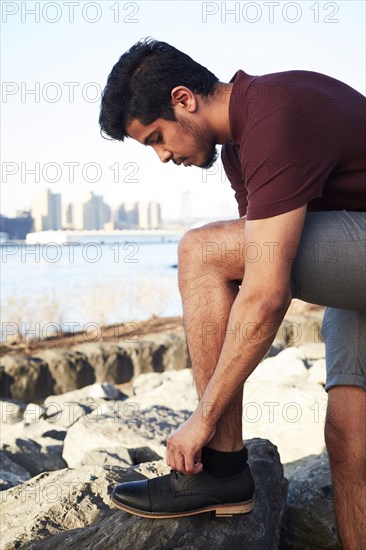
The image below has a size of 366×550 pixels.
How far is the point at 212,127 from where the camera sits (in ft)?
8.32

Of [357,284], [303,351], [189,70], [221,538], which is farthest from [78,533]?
[303,351]

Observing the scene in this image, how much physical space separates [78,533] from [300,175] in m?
1.40

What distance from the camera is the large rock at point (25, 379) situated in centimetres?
803

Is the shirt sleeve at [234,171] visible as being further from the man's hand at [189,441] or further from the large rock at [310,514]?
the large rock at [310,514]

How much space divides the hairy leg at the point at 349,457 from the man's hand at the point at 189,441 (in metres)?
0.54

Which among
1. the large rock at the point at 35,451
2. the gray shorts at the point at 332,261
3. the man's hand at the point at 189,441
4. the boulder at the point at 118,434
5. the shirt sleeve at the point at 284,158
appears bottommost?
the large rock at the point at 35,451

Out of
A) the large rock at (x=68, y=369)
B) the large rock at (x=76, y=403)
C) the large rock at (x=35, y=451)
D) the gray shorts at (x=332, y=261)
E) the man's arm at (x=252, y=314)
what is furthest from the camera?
the large rock at (x=68, y=369)

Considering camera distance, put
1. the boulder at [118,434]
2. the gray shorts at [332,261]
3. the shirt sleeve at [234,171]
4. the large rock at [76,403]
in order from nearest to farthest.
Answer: the gray shorts at [332,261]
the shirt sleeve at [234,171]
the boulder at [118,434]
the large rock at [76,403]

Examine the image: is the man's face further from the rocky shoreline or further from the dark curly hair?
the rocky shoreline

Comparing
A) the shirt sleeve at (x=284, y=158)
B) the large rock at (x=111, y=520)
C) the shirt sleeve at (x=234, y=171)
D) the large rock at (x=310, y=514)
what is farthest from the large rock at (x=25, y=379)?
the shirt sleeve at (x=284, y=158)

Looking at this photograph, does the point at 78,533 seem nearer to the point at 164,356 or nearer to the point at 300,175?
the point at 300,175

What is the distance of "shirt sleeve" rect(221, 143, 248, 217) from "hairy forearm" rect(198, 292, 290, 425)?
2.30 ft

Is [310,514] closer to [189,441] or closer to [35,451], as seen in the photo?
[189,441]

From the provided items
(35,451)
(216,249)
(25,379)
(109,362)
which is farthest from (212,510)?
(109,362)
